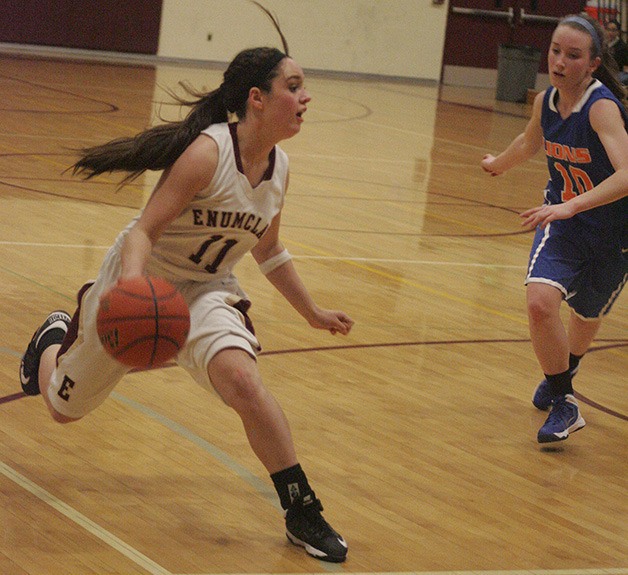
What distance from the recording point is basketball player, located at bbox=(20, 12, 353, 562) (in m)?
3.24

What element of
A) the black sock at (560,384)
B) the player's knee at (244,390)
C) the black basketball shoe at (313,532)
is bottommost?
the black sock at (560,384)

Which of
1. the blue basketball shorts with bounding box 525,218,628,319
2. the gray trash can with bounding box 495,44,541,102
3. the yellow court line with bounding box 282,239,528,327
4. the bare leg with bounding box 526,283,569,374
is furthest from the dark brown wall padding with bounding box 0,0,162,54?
the bare leg with bounding box 526,283,569,374

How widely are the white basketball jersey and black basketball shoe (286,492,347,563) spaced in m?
0.72

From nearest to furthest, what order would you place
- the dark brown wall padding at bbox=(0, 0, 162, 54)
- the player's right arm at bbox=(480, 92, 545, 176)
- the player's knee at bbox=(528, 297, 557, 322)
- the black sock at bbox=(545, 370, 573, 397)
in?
1. the player's knee at bbox=(528, 297, 557, 322)
2. the black sock at bbox=(545, 370, 573, 397)
3. the player's right arm at bbox=(480, 92, 545, 176)
4. the dark brown wall padding at bbox=(0, 0, 162, 54)

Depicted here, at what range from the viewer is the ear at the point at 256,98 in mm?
3393

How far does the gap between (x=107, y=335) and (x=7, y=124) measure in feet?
27.4

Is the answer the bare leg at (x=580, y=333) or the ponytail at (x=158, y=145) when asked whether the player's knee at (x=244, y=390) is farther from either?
the bare leg at (x=580, y=333)

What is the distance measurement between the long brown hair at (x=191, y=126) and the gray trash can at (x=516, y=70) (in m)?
17.0

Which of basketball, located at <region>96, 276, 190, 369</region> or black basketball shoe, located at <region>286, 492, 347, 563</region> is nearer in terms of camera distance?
basketball, located at <region>96, 276, 190, 369</region>

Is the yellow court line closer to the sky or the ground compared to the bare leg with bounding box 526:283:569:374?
closer to the ground

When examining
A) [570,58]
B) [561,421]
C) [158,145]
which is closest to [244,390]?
[158,145]

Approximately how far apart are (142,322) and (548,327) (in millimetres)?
1971

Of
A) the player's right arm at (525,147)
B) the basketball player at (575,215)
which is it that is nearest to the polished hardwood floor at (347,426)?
the basketball player at (575,215)

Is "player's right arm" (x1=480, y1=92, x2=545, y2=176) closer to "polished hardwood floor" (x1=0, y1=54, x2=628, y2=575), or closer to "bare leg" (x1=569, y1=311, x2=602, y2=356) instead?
"bare leg" (x1=569, y1=311, x2=602, y2=356)
